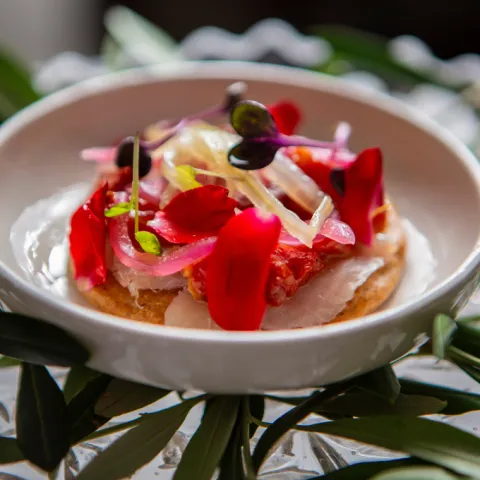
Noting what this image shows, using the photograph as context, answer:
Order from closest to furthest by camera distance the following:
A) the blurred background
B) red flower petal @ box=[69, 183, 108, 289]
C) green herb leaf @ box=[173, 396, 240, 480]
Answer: green herb leaf @ box=[173, 396, 240, 480]
red flower petal @ box=[69, 183, 108, 289]
the blurred background

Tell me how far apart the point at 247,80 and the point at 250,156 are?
0.59 m

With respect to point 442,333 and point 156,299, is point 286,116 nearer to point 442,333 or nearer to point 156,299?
point 156,299

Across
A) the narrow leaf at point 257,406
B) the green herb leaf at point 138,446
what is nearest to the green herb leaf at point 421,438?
the narrow leaf at point 257,406

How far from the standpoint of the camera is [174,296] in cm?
141

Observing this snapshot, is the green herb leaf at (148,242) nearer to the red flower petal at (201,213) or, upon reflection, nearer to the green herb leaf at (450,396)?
the red flower petal at (201,213)

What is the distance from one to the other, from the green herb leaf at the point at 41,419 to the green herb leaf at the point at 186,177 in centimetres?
45

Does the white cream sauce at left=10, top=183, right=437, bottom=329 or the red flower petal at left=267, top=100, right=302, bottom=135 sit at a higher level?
the red flower petal at left=267, top=100, right=302, bottom=135

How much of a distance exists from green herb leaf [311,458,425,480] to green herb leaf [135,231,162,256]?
1.62 feet

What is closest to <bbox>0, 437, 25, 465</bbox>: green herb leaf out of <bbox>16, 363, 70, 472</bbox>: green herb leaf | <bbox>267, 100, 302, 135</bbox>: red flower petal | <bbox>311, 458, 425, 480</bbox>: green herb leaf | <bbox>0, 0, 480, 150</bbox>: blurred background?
<bbox>16, 363, 70, 472</bbox>: green herb leaf

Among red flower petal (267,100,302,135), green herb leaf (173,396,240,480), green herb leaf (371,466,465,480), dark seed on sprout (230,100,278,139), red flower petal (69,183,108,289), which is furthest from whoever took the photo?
red flower petal (267,100,302,135)

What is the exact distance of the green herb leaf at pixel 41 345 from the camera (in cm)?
121

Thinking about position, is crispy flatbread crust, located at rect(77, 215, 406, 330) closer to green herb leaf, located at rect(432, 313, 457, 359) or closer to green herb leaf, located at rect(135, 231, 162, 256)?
green herb leaf, located at rect(135, 231, 162, 256)

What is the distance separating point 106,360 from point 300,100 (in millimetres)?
1065

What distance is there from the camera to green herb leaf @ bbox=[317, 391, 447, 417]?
1.30 meters
